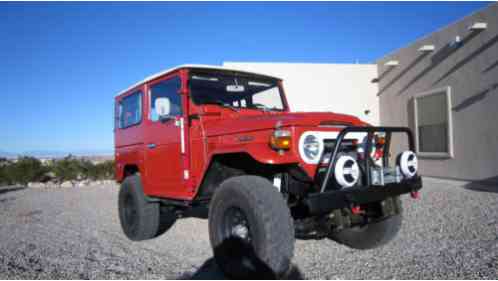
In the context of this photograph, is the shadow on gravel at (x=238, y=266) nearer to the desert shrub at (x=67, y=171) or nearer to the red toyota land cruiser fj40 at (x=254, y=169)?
the red toyota land cruiser fj40 at (x=254, y=169)

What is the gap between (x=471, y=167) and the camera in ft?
32.2

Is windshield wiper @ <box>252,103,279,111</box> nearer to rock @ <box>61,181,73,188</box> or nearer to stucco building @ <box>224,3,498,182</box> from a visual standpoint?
stucco building @ <box>224,3,498,182</box>

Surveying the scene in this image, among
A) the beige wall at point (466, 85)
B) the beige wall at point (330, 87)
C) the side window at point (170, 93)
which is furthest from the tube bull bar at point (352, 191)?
the beige wall at point (330, 87)

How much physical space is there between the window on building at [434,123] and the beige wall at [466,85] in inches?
7.2

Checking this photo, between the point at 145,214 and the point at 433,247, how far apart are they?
3.62 metres

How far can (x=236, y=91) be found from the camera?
459cm

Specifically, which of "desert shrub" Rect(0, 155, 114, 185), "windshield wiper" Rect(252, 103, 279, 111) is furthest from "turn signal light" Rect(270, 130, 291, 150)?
"desert shrub" Rect(0, 155, 114, 185)

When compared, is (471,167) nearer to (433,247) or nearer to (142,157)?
(433,247)

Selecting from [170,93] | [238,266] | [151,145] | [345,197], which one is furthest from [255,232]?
[151,145]

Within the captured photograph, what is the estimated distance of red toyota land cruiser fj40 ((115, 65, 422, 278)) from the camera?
297cm

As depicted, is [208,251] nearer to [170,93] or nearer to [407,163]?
[170,93]

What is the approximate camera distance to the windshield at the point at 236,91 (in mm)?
4309

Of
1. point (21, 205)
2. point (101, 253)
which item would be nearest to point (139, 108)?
point (101, 253)

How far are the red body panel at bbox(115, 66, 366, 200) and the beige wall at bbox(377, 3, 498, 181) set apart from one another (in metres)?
7.40
